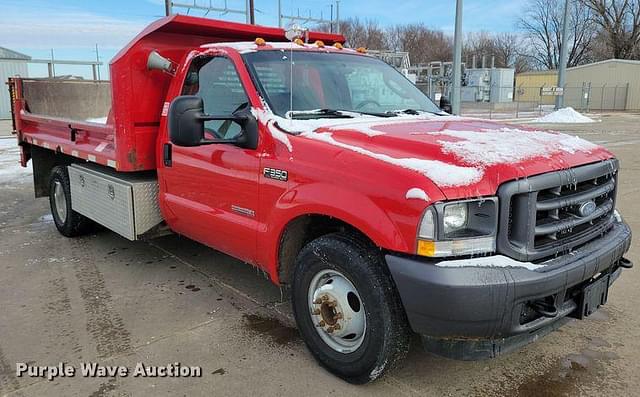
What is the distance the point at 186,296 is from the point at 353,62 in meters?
2.42

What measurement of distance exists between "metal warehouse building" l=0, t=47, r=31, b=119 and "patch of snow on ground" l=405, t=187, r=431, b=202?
32.7m

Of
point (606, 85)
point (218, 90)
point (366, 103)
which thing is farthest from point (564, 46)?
point (218, 90)

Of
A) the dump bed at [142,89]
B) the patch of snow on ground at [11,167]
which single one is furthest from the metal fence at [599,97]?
the dump bed at [142,89]

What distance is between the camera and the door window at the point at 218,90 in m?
3.95

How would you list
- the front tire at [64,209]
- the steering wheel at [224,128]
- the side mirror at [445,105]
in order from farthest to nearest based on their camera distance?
the front tire at [64,209] < the side mirror at [445,105] < the steering wheel at [224,128]

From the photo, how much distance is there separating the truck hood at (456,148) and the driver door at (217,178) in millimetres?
472

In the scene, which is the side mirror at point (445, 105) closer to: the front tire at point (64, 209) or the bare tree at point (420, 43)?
the front tire at point (64, 209)

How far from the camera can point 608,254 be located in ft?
10.2

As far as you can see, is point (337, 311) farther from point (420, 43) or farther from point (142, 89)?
point (420, 43)

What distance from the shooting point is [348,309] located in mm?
3148

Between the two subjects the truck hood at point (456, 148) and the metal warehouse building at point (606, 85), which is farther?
the metal warehouse building at point (606, 85)

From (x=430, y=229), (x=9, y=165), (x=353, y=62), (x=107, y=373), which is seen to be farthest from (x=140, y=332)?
(x=9, y=165)

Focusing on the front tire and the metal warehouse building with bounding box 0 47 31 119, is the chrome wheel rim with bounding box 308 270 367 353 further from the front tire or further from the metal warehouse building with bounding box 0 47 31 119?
the metal warehouse building with bounding box 0 47 31 119

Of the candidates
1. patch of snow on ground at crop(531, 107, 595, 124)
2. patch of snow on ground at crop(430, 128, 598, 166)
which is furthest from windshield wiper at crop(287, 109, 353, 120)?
patch of snow on ground at crop(531, 107, 595, 124)
